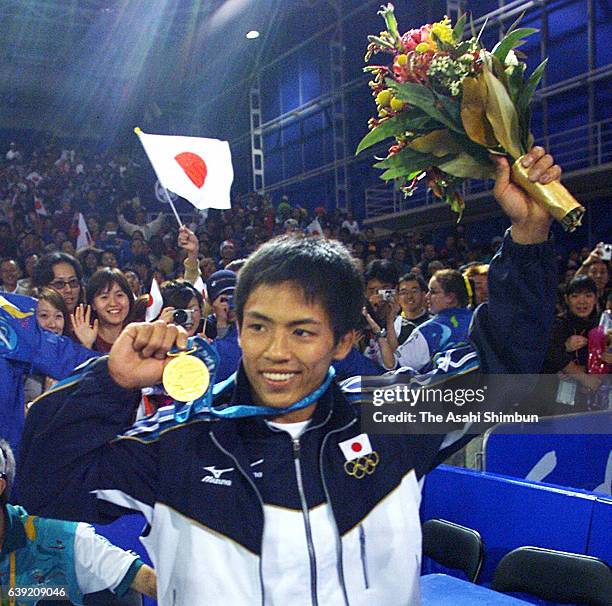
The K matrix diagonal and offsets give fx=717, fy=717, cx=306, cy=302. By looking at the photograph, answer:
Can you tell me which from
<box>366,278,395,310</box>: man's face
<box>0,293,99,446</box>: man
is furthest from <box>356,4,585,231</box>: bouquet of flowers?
<box>366,278,395,310</box>: man's face

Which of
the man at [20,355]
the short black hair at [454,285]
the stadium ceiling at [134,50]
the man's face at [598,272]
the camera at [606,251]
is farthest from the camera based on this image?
the stadium ceiling at [134,50]

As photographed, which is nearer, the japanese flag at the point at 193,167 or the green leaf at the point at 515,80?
the green leaf at the point at 515,80

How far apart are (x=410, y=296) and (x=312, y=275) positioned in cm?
374

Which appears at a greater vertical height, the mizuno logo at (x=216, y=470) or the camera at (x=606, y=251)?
the camera at (x=606, y=251)

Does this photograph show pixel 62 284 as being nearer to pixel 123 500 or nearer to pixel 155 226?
pixel 123 500

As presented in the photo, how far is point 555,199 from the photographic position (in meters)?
1.43

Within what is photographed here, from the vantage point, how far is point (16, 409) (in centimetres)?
273

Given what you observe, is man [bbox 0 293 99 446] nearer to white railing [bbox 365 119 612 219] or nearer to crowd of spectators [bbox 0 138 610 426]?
crowd of spectators [bbox 0 138 610 426]

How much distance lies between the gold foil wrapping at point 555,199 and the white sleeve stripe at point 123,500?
0.98 metres

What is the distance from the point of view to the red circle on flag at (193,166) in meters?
4.34

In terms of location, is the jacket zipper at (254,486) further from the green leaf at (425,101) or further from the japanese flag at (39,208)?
the japanese flag at (39,208)

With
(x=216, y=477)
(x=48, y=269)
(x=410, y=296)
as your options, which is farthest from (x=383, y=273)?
(x=216, y=477)

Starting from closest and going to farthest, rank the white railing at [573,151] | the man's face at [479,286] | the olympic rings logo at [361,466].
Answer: the olympic rings logo at [361,466] → the man's face at [479,286] → the white railing at [573,151]

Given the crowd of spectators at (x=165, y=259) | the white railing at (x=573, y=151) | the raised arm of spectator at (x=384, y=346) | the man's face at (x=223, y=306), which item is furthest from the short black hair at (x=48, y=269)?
the white railing at (x=573, y=151)
